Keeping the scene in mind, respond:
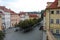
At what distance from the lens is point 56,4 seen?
21609 mm

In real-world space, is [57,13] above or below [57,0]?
below

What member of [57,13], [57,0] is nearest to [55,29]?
[57,13]

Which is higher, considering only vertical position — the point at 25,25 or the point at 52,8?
the point at 52,8

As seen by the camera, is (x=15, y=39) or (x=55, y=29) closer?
(x=55, y=29)

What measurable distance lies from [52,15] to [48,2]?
282 centimetres

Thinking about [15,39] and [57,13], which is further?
[15,39]

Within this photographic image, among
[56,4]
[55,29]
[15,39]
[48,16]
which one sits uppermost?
[56,4]

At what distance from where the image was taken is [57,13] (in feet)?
→ 69.0

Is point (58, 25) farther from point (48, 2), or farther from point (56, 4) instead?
point (48, 2)

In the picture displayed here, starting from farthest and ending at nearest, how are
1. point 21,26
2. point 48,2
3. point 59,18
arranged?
point 21,26 → point 48,2 → point 59,18

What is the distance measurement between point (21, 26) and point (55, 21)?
15882 millimetres

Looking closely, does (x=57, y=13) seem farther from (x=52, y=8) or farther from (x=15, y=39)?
(x=15, y=39)

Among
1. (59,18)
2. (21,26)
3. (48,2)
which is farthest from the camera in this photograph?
(21,26)

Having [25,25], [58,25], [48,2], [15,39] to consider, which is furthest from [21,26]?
[58,25]
